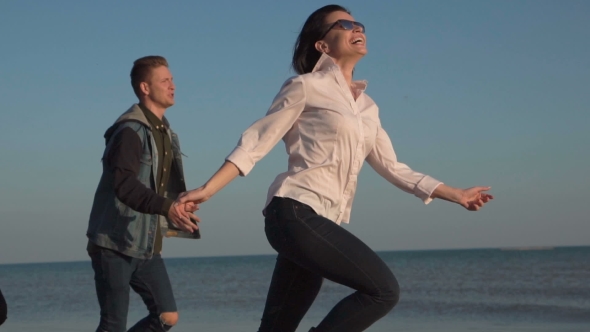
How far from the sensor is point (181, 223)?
3275mm

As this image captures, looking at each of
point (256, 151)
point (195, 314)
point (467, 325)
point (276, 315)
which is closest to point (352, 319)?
point (276, 315)

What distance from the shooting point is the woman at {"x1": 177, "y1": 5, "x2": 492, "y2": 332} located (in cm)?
314

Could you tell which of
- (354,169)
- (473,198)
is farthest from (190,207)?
(473,198)

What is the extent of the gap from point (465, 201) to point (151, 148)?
1.73m

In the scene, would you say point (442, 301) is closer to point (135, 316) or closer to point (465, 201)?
point (135, 316)

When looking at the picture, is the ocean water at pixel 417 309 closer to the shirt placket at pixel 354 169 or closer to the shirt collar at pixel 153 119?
the shirt collar at pixel 153 119

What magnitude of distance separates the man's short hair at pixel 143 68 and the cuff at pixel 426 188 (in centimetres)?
175

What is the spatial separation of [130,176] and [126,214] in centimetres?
38

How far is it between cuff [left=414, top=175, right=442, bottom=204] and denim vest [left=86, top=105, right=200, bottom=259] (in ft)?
4.90

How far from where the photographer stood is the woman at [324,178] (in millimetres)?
3137

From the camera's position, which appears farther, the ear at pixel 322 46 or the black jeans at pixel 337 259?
the ear at pixel 322 46

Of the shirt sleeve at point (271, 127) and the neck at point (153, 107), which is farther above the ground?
the shirt sleeve at point (271, 127)

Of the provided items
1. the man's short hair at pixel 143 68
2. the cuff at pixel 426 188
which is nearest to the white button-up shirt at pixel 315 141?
the cuff at pixel 426 188

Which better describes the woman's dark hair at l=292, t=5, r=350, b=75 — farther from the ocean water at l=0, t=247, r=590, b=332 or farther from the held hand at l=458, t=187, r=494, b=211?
the ocean water at l=0, t=247, r=590, b=332
